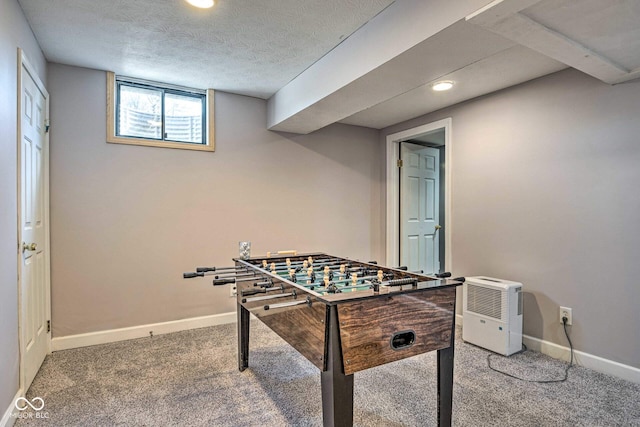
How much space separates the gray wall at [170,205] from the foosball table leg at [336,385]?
2299 mm

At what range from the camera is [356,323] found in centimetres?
139

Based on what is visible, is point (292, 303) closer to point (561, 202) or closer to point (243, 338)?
point (243, 338)

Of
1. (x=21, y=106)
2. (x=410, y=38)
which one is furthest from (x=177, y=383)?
(x=410, y=38)

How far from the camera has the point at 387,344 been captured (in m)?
1.48

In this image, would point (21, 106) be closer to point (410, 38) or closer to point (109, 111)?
point (109, 111)

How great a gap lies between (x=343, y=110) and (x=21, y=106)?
85.9 inches

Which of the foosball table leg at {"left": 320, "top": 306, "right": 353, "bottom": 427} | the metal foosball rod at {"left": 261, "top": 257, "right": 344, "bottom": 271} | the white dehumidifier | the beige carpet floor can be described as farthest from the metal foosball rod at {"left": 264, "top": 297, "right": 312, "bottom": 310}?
the white dehumidifier

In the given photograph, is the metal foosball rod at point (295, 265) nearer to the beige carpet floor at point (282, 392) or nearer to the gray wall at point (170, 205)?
the beige carpet floor at point (282, 392)

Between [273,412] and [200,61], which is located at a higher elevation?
[200,61]

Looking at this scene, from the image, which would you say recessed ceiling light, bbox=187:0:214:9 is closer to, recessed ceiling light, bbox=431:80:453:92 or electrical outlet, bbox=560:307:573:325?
recessed ceiling light, bbox=431:80:453:92

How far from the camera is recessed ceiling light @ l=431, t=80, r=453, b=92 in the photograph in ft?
9.29

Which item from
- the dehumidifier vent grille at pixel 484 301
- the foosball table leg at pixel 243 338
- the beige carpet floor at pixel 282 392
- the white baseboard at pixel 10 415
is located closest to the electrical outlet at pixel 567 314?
the beige carpet floor at pixel 282 392

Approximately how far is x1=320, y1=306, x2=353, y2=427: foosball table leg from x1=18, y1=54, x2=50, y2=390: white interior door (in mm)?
1878

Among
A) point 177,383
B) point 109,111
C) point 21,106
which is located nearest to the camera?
point 21,106
